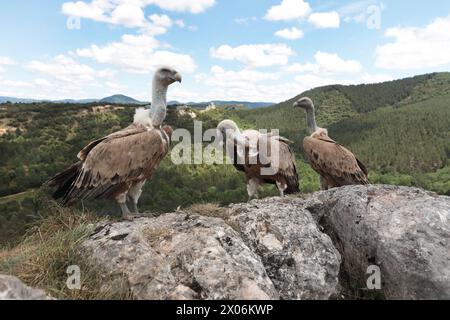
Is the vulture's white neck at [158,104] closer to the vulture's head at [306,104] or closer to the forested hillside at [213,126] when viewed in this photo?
the vulture's head at [306,104]

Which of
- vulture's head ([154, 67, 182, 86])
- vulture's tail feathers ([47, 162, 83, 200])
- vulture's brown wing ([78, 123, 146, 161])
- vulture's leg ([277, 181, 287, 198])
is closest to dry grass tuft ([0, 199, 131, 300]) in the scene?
vulture's tail feathers ([47, 162, 83, 200])

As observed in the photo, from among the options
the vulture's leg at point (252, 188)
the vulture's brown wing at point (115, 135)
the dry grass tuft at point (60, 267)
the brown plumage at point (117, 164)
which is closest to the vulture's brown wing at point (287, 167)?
the vulture's leg at point (252, 188)

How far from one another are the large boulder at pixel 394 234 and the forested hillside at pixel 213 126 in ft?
32.2

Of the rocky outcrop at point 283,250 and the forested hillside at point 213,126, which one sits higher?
the rocky outcrop at point 283,250

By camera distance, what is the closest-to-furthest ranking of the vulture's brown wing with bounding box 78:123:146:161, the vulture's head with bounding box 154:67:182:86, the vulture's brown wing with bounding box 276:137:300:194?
the vulture's brown wing with bounding box 78:123:146:161 → the vulture's head with bounding box 154:67:182:86 → the vulture's brown wing with bounding box 276:137:300:194

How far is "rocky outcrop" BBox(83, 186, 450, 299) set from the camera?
14.1 ft

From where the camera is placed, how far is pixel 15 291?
3404mm

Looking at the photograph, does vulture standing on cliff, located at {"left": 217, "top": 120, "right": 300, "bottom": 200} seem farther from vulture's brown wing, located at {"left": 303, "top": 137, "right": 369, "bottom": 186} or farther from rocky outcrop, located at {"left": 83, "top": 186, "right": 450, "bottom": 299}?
rocky outcrop, located at {"left": 83, "top": 186, "right": 450, "bottom": 299}

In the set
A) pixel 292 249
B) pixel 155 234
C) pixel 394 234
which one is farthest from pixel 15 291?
pixel 394 234

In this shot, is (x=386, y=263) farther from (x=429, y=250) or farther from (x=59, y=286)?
(x=59, y=286)

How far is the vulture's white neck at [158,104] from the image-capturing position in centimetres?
651

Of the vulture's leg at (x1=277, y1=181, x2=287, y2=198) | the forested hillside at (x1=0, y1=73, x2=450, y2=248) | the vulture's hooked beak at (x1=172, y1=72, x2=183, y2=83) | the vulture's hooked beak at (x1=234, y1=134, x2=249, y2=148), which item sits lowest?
the forested hillside at (x1=0, y1=73, x2=450, y2=248)

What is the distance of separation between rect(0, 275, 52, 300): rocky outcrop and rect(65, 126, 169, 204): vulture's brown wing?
250 cm
